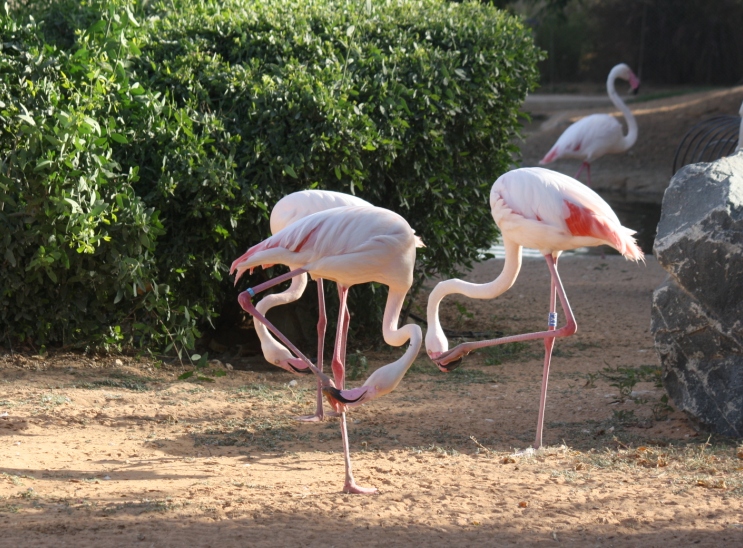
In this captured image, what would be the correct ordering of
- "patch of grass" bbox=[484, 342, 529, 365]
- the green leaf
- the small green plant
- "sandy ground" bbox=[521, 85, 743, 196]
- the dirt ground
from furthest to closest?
"sandy ground" bbox=[521, 85, 743, 196] → "patch of grass" bbox=[484, 342, 529, 365] → the green leaf → the small green plant → the dirt ground

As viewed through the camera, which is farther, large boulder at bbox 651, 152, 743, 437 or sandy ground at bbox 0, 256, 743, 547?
large boulder at bbox 651, 152, 743, 437

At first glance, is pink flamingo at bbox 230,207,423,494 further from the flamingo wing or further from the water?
the flamingo wing

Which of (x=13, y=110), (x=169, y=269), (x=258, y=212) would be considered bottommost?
(x=169, y=269)

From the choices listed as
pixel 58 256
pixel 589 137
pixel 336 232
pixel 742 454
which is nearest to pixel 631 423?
pixel 742 454

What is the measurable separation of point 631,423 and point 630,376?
0.54 meters

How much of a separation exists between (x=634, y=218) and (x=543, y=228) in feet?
34.3

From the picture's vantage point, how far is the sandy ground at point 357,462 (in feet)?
11.0

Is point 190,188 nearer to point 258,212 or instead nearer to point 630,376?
point 258,212

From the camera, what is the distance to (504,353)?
6.93 meters

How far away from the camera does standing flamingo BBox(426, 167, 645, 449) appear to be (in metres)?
4.54

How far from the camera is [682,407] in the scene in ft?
15.3

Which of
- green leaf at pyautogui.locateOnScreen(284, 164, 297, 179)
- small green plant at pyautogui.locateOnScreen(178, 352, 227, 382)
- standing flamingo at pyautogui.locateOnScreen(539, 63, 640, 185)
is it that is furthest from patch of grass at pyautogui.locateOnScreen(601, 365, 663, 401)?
standing flamingo at pyautogui.locateOnScreen(539, 63, 640, 185)

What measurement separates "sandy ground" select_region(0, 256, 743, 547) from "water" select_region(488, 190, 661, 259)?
5766 millimetres

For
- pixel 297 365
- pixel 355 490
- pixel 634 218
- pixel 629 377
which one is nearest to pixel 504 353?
pixel 629 377
